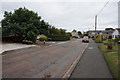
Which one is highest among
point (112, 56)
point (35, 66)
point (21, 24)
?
point (21, 24)

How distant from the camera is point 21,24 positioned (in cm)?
2009

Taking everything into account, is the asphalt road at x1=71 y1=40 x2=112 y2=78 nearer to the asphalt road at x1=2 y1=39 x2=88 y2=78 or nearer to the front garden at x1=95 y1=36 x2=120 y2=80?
the front garden at x1=95 y1=36 x2=120 y2=80

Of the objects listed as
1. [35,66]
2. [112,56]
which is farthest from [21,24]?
[112,56]

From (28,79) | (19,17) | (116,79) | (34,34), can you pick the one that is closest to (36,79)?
(28,79)

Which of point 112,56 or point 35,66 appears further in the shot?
point 112,56

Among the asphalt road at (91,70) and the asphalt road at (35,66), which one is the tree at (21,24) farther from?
the asphalt road at (91,70)

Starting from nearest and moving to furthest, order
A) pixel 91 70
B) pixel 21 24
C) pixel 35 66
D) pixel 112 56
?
pixel 91 70 < pixel 35 66 < pixel 112 56 < pixel 21 24

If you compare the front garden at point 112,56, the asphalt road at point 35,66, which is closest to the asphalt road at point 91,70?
the front garden at point 112,56

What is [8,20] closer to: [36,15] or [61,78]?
[36,15]

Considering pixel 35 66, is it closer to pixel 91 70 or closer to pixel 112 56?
pixel 91 70

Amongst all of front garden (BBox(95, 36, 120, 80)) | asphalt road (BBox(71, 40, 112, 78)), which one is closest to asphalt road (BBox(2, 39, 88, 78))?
asphalt road (BBox(71, 40, 112, 78))

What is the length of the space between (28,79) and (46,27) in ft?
62.2

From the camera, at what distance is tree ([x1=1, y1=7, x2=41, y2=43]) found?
60.0ft

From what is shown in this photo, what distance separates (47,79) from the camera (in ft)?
14.5
